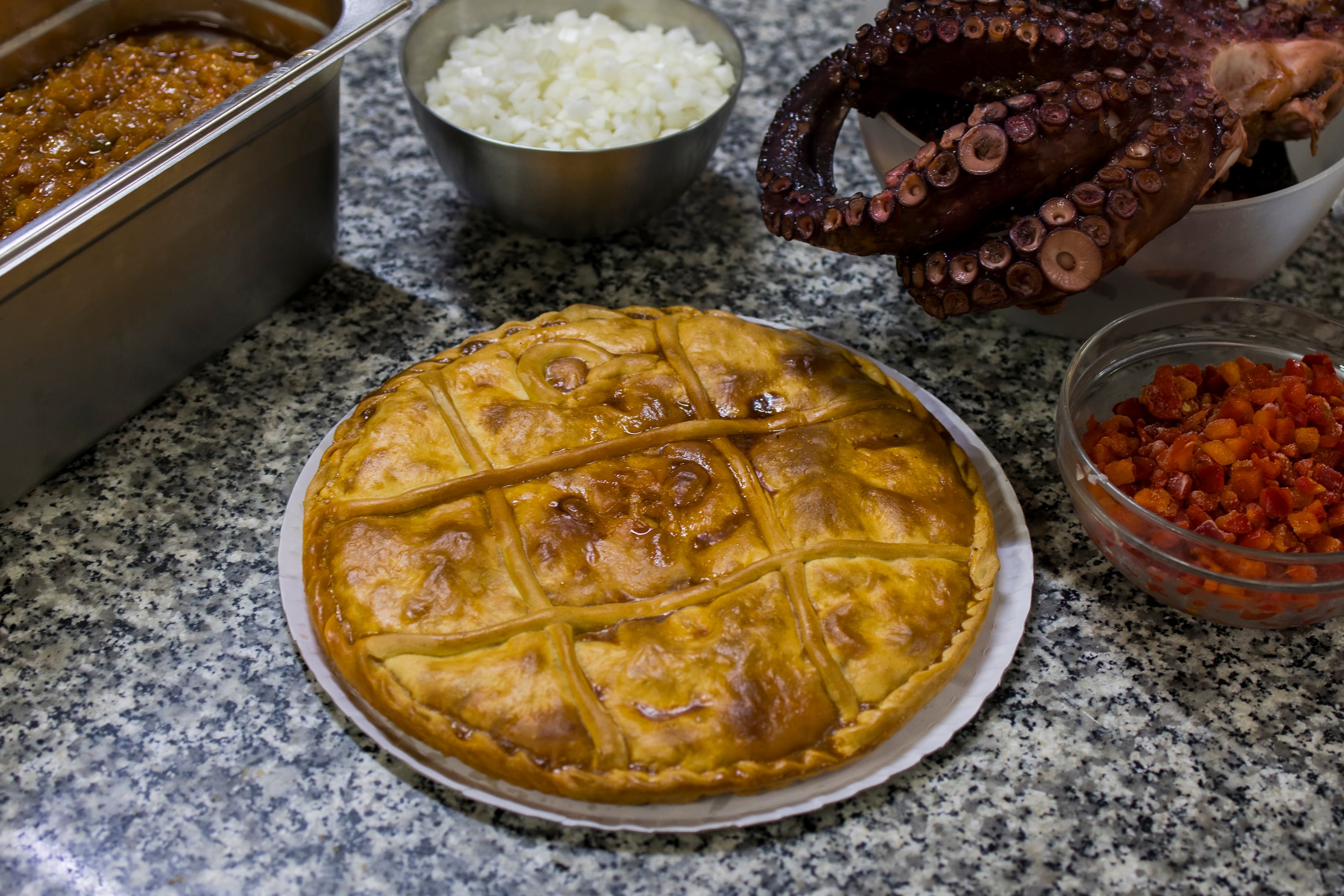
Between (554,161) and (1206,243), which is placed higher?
(1206,243)

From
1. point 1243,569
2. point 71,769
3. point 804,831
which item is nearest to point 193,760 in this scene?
point 71,769

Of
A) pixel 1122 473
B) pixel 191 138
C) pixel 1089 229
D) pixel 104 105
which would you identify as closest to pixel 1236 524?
pixel 1122 473

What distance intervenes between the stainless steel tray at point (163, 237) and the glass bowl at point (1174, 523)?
1.41 m

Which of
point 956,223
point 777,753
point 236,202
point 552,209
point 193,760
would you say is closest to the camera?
point 777,753

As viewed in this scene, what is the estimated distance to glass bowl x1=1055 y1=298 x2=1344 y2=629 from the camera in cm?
148

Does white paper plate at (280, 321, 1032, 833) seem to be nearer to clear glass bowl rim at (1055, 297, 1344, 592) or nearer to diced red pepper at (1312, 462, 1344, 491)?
clear glass bowl rim at (1055, 297, 1344, 592)

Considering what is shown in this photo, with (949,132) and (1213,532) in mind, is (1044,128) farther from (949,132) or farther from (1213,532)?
(1213,532)

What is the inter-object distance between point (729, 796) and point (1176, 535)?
2.45 ft

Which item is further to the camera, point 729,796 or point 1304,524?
point 1304,524

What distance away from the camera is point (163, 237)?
1.67 meters

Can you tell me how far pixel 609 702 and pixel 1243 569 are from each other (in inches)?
36.7

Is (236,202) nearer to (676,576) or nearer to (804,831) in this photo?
(676,576)

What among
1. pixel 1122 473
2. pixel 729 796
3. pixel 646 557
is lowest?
pixel 729 796

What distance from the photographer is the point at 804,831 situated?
1.40 metres
